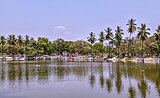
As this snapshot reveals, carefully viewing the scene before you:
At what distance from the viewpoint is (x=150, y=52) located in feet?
441

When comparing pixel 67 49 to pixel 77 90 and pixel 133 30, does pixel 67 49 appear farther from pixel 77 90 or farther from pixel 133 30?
pixel 77 90

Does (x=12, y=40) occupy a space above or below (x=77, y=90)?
above

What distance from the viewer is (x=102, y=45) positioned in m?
162

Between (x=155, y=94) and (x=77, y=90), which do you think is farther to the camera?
(x=77, y=90)

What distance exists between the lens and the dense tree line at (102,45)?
402ft

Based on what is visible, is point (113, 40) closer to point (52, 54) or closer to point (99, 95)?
point (52, 54)

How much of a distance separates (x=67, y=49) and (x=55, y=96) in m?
168

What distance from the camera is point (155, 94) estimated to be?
2905 cm

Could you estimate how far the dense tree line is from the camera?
122562 millimetres

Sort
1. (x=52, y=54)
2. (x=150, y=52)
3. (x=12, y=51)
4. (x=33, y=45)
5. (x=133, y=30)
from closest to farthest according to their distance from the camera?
(x=133, y=30)
(x=150, y=52)
(x=12, y=51)
(x=33, y=45)
(x=52, y=54)

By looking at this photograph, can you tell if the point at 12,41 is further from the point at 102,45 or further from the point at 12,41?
the point at 102,45

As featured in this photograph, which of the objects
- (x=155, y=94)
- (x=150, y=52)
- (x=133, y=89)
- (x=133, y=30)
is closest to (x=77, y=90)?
(x=133, y=89)

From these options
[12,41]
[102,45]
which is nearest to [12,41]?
[12,41]

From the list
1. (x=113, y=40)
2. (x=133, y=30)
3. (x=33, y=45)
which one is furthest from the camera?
(x=33, y=45)
